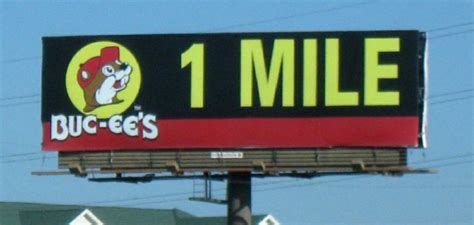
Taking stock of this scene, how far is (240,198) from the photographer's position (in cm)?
3481

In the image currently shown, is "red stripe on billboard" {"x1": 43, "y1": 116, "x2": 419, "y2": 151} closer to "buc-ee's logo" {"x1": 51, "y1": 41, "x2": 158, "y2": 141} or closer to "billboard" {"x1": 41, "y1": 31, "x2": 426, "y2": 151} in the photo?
"billboard" {"x1": 41, "y1": 31, "x2": 426, "y2": 151}

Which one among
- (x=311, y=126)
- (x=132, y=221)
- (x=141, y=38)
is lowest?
(x=132, y=221)

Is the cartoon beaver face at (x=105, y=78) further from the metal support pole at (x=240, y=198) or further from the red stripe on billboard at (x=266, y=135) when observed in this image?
the metal support pole at (x=240, y=198)

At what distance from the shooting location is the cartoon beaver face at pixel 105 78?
115ft

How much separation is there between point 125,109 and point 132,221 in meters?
14.1

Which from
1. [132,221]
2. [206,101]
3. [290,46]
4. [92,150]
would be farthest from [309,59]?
[132,221]

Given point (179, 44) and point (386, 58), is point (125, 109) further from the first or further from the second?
point (386, 58)

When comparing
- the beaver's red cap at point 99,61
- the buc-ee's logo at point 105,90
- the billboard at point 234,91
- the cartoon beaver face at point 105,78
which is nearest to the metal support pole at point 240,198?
the billboard at point 234,91

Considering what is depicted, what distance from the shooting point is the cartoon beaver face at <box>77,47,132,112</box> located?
3512cm

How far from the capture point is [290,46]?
34219 millimetres

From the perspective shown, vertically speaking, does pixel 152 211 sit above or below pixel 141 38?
below

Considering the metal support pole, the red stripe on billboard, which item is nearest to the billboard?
the red stripe on billboard

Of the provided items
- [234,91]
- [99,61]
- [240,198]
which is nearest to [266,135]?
[234,91]

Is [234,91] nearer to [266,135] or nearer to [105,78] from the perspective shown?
[266,135]
